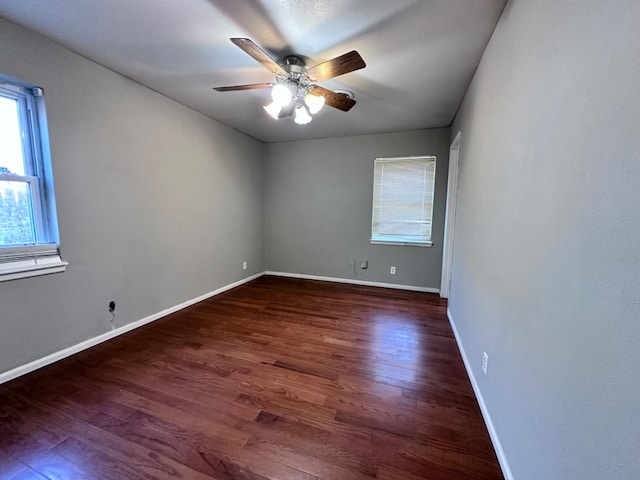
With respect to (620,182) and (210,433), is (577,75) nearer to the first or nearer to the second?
(620,182)

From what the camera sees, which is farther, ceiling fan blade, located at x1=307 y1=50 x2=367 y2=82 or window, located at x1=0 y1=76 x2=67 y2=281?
window, located at x1=0 y1=76 x2=67 y2=281

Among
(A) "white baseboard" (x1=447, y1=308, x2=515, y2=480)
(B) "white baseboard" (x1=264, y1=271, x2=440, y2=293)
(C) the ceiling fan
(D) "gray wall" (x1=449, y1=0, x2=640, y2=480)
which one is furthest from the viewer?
(B) "white baseboard" (x1=264, y1=271, x2=440, y2=293)

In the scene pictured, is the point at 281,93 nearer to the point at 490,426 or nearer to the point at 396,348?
the point at 396,348

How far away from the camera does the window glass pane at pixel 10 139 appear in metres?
1.83

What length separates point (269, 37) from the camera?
1832 mm

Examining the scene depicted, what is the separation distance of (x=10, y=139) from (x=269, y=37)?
2017 millimetres

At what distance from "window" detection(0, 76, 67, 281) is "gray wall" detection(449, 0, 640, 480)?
3.09m

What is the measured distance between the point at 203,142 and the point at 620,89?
12.0ft

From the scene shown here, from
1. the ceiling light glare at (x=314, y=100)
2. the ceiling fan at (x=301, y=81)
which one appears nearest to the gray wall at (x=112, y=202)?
the ceiling fan at (x=301, y=81)

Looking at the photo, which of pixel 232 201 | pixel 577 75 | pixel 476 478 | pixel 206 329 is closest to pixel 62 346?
pixel 206 329

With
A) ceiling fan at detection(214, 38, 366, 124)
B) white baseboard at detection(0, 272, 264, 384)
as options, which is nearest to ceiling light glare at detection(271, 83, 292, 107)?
ceiling fan at detection(214, 38, 366, 124)

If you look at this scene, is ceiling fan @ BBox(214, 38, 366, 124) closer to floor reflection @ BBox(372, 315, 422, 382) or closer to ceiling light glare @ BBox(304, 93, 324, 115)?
ceiling light glare @ BBox(304, 93, 324, 115)

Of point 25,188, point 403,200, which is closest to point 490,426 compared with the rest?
point 403,200

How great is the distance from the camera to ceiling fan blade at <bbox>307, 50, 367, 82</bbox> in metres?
1.61
